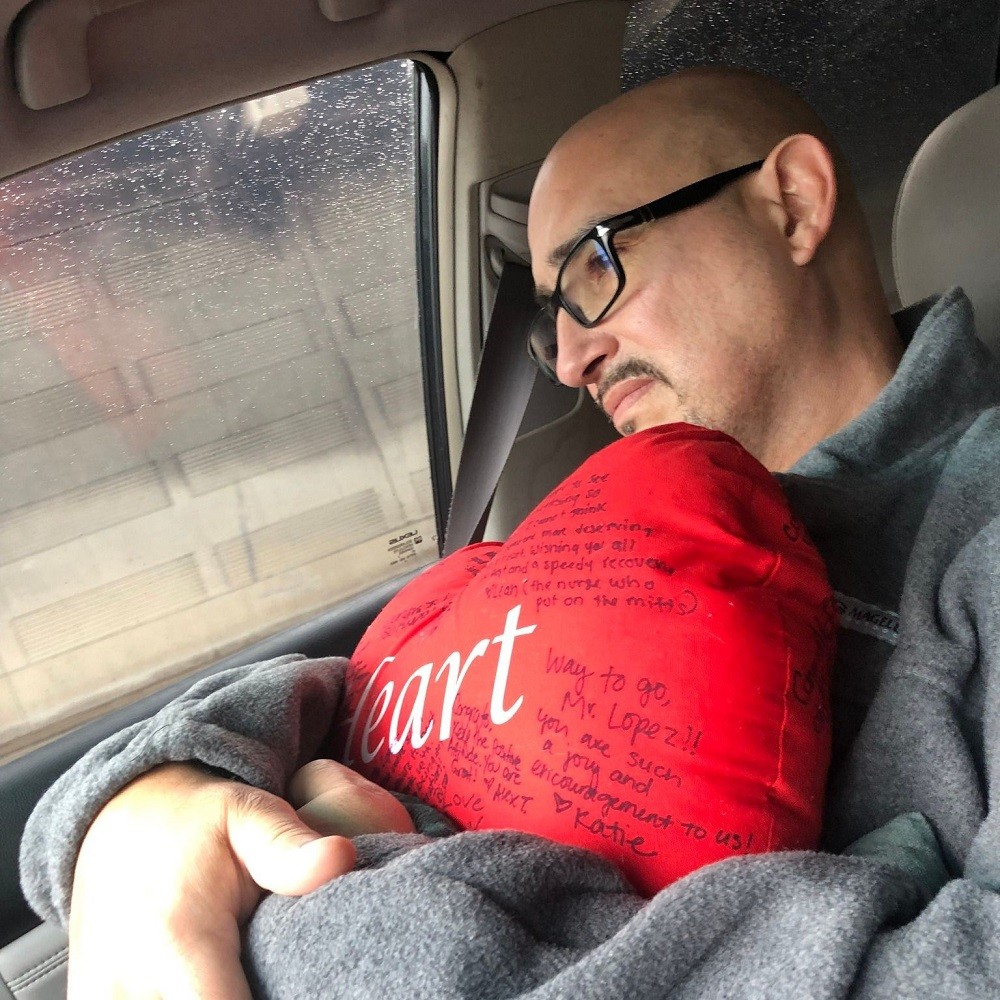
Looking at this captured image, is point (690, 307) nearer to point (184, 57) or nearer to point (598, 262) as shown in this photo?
point (598, 262)

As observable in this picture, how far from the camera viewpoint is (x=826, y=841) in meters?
0.96

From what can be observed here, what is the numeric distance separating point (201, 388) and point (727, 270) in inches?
40.6

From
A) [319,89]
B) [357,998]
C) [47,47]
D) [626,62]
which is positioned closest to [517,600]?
[357,998]

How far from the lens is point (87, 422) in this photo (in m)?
1.85

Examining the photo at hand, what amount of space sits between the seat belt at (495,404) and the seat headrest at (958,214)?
714mm

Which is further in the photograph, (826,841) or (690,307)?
(690,307)

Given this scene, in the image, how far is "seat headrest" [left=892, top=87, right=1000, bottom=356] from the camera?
171cm

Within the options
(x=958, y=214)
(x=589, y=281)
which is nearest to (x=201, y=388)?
(x=589, y=281)

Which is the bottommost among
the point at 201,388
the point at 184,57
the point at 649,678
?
the point at 649,678

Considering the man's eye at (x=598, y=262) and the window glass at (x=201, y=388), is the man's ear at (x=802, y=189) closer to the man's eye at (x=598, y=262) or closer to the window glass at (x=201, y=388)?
the man's eye at (x=598, y=262)

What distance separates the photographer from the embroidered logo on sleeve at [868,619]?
1018 mm

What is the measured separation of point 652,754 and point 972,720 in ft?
1.06

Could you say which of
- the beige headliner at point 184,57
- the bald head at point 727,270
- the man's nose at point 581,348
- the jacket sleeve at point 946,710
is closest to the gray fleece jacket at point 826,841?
the jacket sleeve at point 946,710

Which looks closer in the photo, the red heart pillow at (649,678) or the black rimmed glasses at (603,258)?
the red heart pillow at (649,678)
